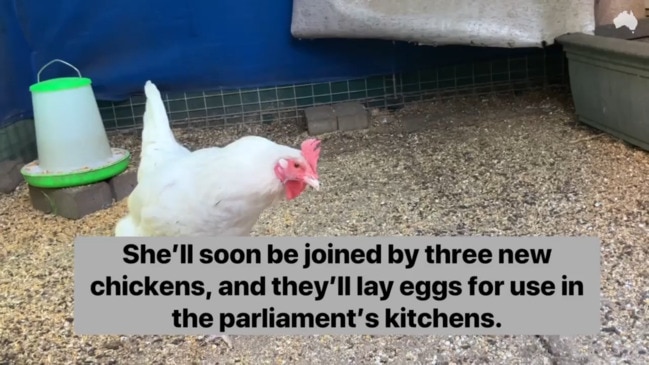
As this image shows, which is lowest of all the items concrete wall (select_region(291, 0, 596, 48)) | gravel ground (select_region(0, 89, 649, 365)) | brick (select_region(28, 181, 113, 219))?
gravel ground (select_region(0, 89, 649, 365))

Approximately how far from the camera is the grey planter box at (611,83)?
227 cm

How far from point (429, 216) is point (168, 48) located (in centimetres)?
145

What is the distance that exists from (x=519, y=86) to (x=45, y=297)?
7.64ft

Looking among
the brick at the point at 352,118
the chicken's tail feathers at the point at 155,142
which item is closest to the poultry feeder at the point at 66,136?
the chicken's tail feathers at the point at 155,142

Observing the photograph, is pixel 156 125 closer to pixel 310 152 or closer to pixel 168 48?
pixel 310 152

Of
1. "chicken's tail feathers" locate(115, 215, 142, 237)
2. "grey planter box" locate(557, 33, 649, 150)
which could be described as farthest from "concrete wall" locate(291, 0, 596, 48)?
"chicken's tail feathers" locate(115, 215, 142, 237)

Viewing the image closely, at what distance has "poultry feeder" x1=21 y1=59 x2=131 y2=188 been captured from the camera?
2.35 metres

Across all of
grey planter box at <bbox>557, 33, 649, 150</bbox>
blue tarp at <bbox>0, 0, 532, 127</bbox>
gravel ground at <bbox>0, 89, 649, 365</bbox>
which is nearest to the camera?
gravel ground at <bbox>0, 89, 649, 365</bbox>

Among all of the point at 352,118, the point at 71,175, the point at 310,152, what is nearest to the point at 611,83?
the point at 352,118

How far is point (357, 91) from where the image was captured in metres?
3.18

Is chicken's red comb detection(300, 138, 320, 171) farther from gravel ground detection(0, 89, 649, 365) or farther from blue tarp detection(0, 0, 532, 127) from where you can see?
blue tarp detection(0, 0, 532, 127)

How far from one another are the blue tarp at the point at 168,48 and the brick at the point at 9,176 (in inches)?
6.8

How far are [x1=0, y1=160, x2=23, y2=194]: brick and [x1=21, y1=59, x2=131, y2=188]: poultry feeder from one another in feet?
1.13

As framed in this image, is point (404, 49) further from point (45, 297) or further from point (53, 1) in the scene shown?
point (45, 297)
